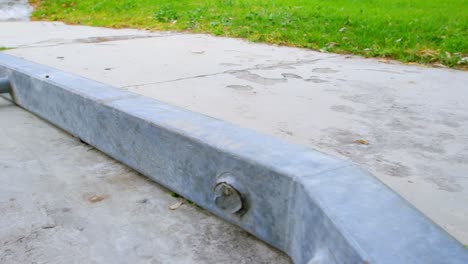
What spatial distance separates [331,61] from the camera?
12.6 feet

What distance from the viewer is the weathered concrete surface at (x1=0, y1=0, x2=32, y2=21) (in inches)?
317

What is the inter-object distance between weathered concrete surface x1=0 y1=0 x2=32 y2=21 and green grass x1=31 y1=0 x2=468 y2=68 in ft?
0.69

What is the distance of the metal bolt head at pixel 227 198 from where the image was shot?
4.44 ft

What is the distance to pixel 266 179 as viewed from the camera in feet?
4.17

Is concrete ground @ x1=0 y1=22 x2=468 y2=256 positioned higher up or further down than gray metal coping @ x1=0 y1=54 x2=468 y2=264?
further down

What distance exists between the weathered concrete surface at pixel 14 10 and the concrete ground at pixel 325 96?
357cm

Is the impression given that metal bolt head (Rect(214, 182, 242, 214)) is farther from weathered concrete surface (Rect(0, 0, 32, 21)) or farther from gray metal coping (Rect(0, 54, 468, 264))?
weathered concrete surface (Rect(0, 0, 32, 21))

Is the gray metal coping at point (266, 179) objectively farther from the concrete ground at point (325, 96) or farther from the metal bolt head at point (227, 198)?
the concrete ground at point (325, 96)

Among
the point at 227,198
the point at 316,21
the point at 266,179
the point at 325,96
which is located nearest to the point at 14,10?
the point at 316,21

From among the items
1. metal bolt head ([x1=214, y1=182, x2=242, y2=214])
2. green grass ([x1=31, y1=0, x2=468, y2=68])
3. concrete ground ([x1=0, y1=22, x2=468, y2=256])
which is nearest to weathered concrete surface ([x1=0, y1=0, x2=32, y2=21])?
green grass ([x1=31, y1=0, x2=468, y2=68])

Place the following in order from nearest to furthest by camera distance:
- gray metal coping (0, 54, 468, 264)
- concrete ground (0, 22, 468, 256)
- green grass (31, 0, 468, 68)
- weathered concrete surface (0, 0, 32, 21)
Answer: gray metal coping (0, 54, 468, 264)
concrete ground (0, 22, 468, 256)
green grass (31, 0, 468, 68)
weathered concrete surface (0, 0, 32, 21)

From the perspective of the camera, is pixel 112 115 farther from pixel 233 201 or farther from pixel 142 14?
pixel 142 14

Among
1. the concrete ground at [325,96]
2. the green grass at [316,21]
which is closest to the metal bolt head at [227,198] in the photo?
the concrete ground at [325,96]

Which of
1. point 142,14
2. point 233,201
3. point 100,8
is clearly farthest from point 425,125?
point 100,8
